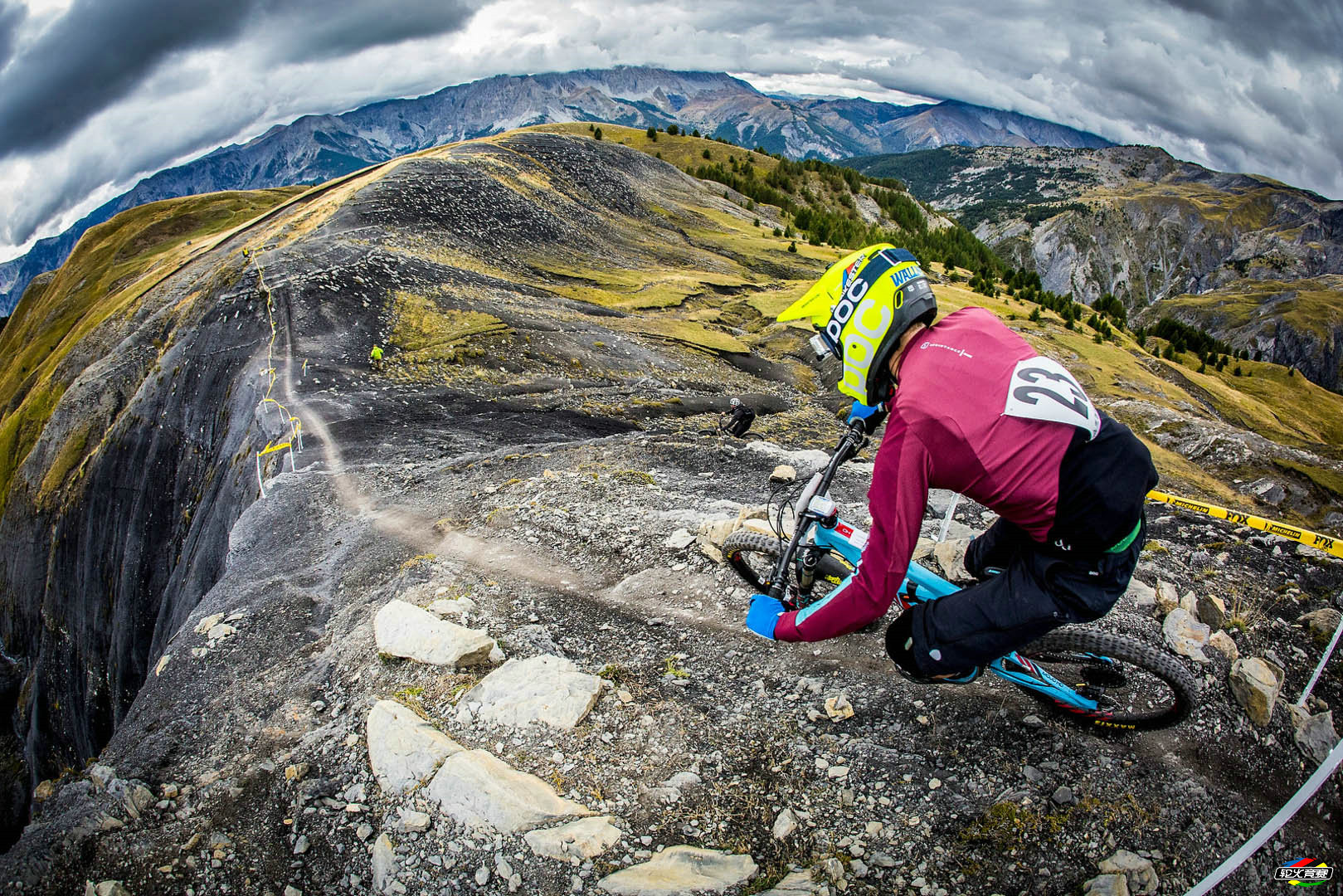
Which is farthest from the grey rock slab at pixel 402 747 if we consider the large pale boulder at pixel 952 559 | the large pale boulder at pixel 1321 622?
the large pale boulder at pixel 1321 622

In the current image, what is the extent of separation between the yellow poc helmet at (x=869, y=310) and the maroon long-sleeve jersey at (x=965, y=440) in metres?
0.33

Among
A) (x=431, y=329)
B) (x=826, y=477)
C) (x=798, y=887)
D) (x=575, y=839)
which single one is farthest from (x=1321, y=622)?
(x=431, y=329)

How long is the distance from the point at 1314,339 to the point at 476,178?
826ft

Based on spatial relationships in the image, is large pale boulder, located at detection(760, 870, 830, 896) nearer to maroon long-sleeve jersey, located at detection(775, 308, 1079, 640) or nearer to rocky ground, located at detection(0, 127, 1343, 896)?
rocky ground, located at detection(0, 127, 1343, 896)

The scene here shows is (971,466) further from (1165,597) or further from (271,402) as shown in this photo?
(271,402)

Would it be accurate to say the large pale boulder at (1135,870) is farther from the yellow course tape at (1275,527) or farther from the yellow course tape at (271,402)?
the yellow course tape at (271,402)

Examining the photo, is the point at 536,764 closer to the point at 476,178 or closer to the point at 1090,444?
the point at 1090,444

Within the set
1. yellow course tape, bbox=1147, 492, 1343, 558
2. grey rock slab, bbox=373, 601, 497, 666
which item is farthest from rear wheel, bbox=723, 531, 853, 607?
yellow course tape, bbox=1147, 492, 1343, 558

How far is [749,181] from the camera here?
97375 millimetres

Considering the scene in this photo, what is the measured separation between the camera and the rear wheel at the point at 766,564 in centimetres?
621

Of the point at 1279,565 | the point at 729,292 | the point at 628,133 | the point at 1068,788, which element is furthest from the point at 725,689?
the point at 628,133

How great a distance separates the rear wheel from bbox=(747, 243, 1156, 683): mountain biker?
123cm

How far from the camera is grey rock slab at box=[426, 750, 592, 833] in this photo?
488cm

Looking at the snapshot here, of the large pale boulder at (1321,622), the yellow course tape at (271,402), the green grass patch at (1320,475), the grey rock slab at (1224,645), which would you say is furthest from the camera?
the green grass patch at (1320,475)
